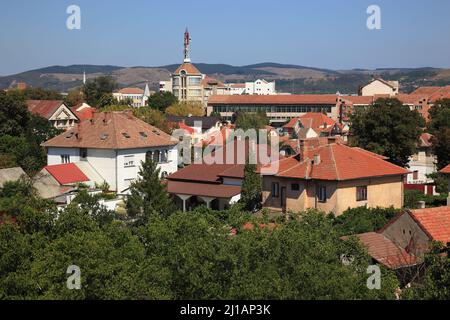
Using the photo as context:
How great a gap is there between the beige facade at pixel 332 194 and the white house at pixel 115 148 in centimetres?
959

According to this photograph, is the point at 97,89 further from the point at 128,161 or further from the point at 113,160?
the point at 113,160

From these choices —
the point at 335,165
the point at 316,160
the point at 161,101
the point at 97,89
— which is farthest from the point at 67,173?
the point at 97,89

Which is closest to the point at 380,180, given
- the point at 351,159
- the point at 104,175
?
the point at 351,159

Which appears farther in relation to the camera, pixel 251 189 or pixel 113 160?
pixel 113 160

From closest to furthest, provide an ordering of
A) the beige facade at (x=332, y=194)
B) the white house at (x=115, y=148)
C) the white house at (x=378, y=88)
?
1. the beige facade at (x=332, y=194)
2. the white house at (x=115, y=148)
3. the white house at (x=378, y=88)

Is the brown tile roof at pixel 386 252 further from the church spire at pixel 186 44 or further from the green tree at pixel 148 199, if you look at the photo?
the church spire at pixel 186 44

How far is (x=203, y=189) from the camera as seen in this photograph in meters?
35.0

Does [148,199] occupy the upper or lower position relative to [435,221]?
lower

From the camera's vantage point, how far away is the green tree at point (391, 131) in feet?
129

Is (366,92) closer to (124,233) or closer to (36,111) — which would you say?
(36,111)

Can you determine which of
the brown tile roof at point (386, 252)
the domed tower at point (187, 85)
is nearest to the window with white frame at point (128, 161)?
the brown tile roof at point (386, 252)

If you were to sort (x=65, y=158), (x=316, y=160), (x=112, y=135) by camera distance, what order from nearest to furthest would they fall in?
(x=316, y=160), (x=112, y=135), (x=65, y=158)

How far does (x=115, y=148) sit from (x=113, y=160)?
0.73 metres

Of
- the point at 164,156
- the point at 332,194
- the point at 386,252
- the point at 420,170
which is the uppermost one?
the point at 164,156
